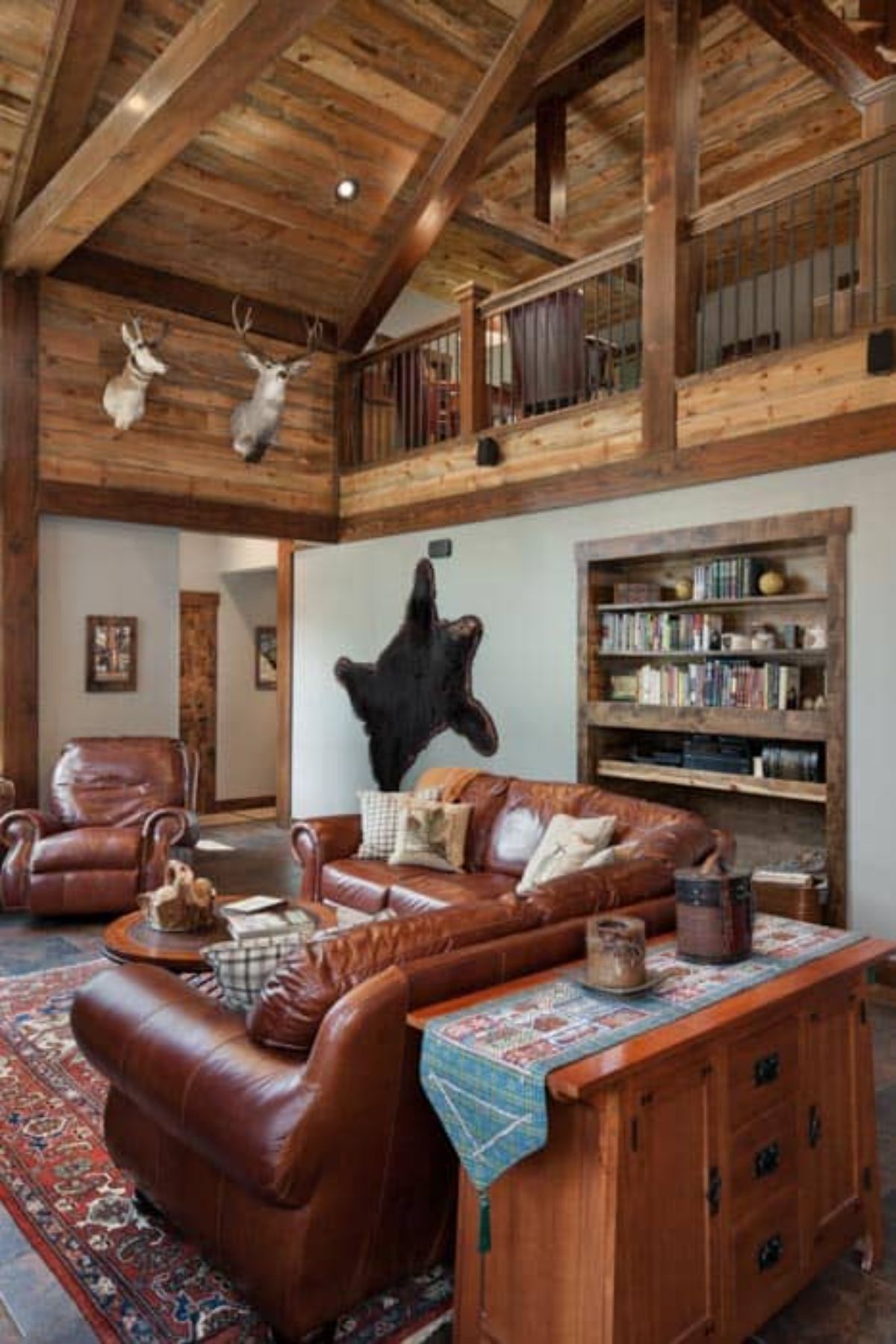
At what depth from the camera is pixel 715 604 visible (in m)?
5.34

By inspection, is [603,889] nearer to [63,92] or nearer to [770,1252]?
[770,1252]

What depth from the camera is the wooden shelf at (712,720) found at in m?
4.76

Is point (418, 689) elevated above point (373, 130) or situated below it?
below

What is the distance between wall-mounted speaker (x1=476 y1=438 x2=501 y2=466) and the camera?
21.2ft

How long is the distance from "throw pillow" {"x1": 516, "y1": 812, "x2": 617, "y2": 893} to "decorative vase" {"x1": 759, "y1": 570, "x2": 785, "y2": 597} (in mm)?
1747

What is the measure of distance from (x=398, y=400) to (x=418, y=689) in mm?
2509

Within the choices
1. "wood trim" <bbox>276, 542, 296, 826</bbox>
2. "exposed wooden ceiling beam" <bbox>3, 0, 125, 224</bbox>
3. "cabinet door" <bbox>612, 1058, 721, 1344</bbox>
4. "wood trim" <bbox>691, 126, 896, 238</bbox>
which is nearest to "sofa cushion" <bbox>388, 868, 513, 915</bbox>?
"cabinet door" <bbox>612, 1058, 721, 1344</bbox>

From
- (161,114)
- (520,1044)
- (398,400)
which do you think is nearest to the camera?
(520,1044)

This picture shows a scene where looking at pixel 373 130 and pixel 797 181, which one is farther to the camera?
pixel 373 130

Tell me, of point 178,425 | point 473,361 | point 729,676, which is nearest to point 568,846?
point 729,676

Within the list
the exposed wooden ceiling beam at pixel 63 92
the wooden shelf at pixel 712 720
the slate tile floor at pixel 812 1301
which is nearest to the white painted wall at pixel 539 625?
the wooden shelf at pixel 712 720

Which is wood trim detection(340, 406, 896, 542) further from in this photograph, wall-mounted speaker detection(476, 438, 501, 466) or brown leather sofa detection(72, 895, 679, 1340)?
brown leather sofa detection(72, 895, 679, 1340)

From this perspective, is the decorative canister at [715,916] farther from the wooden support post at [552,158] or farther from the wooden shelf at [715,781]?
the wooden support post at [552,158]

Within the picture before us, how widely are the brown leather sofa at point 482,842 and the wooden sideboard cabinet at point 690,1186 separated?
1250 millimetres
